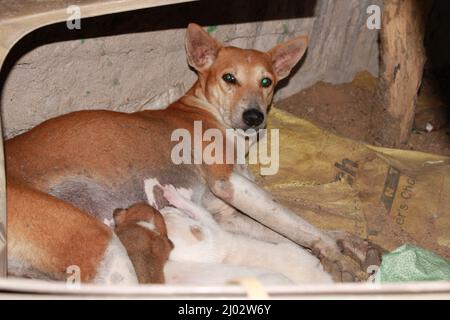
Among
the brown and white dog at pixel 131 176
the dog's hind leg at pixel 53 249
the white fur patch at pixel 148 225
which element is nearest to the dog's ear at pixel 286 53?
the brown and white dog at pixel 131 176

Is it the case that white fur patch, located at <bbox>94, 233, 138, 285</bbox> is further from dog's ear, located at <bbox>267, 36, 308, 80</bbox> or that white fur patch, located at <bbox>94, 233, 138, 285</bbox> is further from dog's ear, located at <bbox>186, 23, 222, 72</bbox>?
dog's ear, located at <bbox>267, 36, 308, 80</bbox>

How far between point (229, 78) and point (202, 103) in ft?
0.86

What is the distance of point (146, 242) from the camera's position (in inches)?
125

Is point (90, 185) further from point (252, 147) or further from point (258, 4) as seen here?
point (258, 4)

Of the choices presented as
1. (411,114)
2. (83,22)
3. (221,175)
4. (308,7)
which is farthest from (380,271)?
(308,7)

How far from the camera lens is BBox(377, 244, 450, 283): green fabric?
3492 mm

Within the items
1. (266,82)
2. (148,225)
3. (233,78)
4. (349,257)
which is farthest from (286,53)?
(148,225)

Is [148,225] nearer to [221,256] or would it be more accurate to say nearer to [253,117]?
[221,256]

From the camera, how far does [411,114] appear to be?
5160 millimetres

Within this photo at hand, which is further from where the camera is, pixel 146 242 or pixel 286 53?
pixel 286 53

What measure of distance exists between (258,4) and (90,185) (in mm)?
2266
